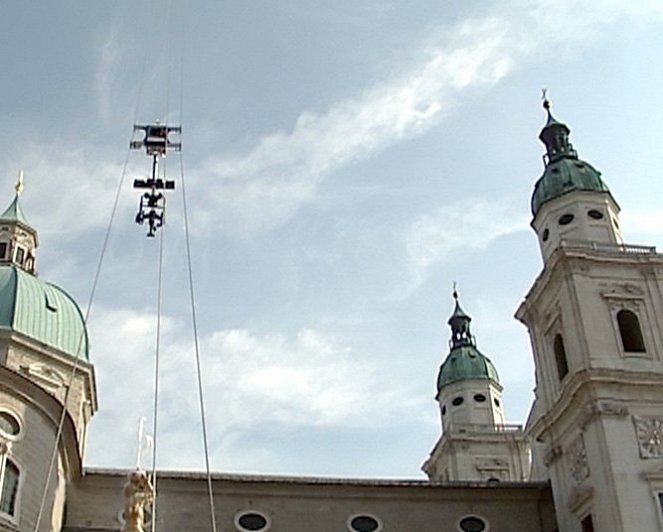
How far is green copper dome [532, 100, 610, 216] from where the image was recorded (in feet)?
122

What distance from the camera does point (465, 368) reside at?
48969mm

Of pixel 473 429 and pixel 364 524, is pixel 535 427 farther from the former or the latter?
pixel 473 429

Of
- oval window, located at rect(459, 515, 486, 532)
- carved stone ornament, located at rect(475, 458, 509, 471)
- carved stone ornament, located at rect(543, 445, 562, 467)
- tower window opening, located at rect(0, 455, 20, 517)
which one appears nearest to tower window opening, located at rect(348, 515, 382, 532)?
oval window, located at rect(459, 515, 486, 532)

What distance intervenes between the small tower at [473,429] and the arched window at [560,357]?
11019mm

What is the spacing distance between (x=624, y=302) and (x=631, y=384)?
3464 mm

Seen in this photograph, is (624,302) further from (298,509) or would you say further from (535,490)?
(298,509)

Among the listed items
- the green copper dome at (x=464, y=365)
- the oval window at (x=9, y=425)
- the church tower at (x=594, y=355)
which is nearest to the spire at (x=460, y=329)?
the green copper dome at (x=464, y=365)

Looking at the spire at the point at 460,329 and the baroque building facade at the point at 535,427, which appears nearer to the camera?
the baroque building facade at the point at 535,427

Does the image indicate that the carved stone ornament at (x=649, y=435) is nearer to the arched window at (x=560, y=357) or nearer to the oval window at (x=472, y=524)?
the arched window at (x=560, y=357)

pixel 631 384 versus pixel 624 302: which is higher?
pixel 624 302

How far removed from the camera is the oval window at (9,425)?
93.0ft

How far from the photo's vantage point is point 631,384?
31.5m

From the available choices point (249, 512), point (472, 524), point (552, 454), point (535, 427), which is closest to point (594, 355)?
point (552, 454)

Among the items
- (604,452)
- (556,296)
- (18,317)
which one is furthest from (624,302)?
(18,317)
